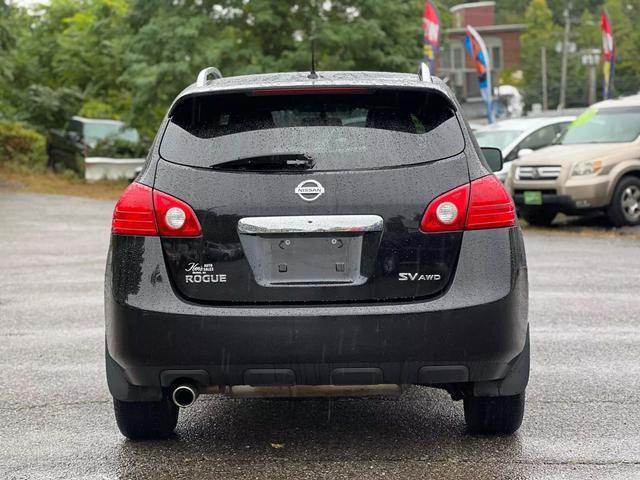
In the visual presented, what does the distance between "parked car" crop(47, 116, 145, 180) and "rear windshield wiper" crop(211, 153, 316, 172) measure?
26008mm

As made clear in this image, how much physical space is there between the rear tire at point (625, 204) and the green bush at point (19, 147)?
1872 centimetres

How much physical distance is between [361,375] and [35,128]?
3518 cm

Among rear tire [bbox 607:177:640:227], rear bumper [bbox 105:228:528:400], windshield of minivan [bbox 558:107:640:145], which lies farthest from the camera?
windshield of minivan [bbox 558:107:640:145]

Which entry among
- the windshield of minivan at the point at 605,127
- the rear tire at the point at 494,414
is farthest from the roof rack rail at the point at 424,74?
the windshield of minivan at the point at 605,127

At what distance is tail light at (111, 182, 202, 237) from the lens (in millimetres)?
4762

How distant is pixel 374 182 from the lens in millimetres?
4723

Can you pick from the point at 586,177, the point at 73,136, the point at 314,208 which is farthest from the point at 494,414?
the point at 73,136

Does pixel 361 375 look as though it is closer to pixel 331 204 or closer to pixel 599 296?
pixel 331 204

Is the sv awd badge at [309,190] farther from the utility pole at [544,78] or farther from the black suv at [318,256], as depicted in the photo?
the utility pole at [544,78]

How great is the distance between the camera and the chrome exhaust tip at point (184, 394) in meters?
4.91

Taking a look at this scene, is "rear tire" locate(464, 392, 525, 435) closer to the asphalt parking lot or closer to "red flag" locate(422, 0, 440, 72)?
the asphalt parking lot

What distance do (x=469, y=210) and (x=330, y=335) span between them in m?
0.76

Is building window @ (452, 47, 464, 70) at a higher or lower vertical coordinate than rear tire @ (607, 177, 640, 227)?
lower

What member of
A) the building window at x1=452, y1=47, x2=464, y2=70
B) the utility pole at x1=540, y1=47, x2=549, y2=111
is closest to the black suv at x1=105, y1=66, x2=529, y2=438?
the utility pole at x1=540, y1=47, x2=549, y2=111
